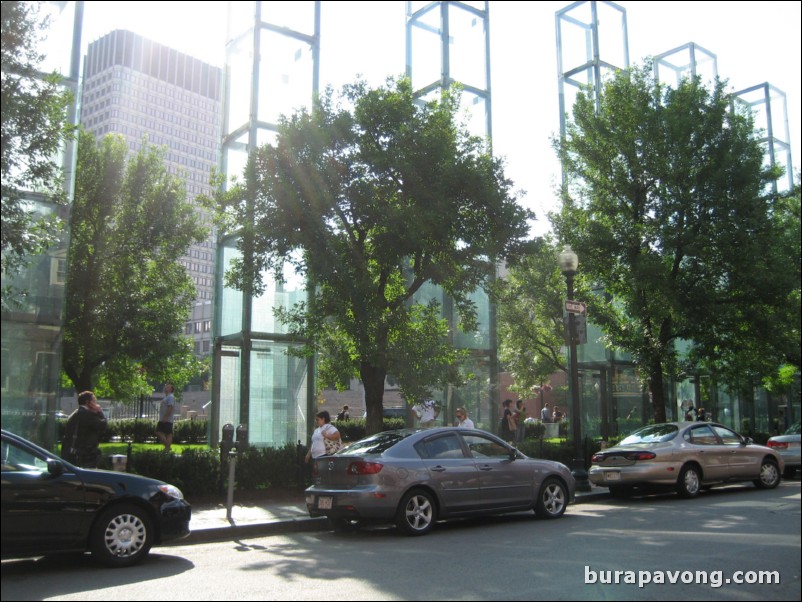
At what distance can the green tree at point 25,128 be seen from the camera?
34.5ft

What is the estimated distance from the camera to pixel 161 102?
5581 inches

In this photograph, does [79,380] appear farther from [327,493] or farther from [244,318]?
[327,493]

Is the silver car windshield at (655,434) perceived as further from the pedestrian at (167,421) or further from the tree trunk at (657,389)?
the pedestrian at (167,421)

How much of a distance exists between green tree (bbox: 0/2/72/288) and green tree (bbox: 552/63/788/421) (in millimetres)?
13363

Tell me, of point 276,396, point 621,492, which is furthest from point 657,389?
point 276,396

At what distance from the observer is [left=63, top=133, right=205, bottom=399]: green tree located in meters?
22.0

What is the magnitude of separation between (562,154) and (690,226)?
4.10 m

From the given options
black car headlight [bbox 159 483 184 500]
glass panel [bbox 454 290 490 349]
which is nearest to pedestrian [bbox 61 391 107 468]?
black car headlight [bbox 159 483 184 500]

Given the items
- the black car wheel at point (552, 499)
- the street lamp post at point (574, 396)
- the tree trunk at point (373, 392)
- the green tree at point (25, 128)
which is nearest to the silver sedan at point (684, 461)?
the street lamp post at point (574, 396)

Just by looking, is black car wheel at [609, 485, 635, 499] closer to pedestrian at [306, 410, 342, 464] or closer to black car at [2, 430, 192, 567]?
pedestrian at [306, 410, 342, 464]

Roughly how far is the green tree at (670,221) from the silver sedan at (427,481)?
9018 mm

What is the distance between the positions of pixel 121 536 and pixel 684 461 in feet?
32.0

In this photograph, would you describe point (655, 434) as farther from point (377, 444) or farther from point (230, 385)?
point (230, 385)

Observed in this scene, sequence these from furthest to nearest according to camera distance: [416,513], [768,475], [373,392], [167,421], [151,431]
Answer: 1. [151,431]
2. [167,421]
3. [768,475]
4. [373,392]
5. [416,513]
